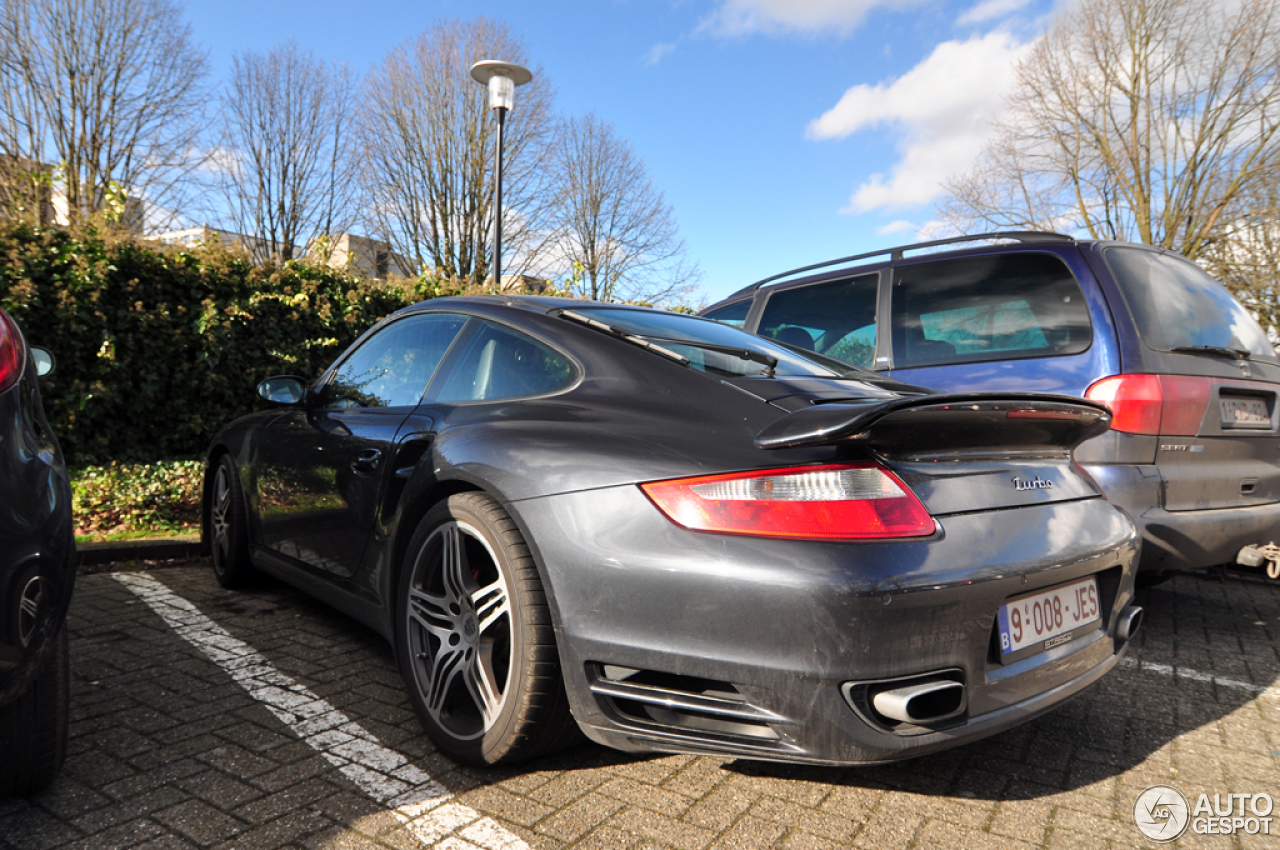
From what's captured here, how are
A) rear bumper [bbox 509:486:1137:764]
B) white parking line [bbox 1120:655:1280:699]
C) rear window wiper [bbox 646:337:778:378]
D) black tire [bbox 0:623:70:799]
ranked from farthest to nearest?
white parking line [bbox 1120:655:1280:699] → rear window wiper [bbox 646:337:778:378] → black tire [bbox 0:623:70:799] → rear bumper [bbox 509:486:1137:764]

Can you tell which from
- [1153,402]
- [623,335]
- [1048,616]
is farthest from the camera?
[1153,402]

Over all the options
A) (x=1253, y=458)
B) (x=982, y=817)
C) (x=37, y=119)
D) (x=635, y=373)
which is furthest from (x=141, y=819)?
(x=37, y=119)

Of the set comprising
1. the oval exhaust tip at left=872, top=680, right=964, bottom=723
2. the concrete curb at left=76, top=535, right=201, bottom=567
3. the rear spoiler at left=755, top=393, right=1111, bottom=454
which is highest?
the rear spoiler at left=755, top=393, right=1111, bottom=454

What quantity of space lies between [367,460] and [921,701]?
197 cm

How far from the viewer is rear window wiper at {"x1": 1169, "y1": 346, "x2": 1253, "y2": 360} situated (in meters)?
3.44

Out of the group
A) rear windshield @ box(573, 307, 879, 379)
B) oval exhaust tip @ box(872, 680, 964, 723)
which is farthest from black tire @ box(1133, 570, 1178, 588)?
oval exhaust tip @ box(872, 680, 964, 723)

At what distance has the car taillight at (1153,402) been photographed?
3262 millimetres

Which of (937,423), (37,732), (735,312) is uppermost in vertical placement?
(735,312)

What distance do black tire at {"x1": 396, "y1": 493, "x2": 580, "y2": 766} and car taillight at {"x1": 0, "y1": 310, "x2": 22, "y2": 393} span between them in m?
1.06

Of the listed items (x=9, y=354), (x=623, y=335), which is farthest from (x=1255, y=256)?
(x=9, y=354)

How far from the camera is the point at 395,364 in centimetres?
316

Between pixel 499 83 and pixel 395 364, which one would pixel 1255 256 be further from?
pixel 395 364

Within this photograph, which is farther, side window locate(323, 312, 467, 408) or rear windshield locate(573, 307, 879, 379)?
side window locate(323, 312, 467, 408)

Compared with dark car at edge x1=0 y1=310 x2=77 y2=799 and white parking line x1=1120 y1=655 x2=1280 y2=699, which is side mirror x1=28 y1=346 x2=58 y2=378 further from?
white parking line x1=1120 y1=655 x2=1280 y2=699
